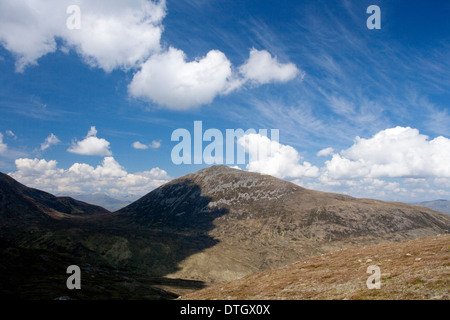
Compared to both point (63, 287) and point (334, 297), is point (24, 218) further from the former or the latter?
point (334, 297)

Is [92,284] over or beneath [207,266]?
over

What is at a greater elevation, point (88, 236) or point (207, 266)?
point (88, 236)

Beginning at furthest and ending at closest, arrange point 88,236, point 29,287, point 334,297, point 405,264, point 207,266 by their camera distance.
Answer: point 88,236
point 207,266
point 29,287
point 405,264
point 334,297

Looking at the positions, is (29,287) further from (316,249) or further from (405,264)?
(316,249)

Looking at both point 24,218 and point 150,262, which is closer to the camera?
point 150,262
